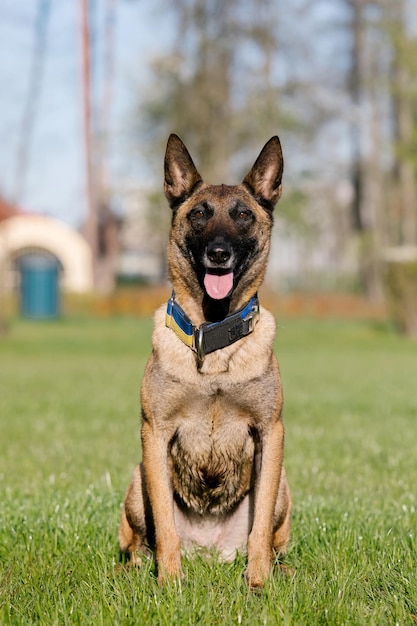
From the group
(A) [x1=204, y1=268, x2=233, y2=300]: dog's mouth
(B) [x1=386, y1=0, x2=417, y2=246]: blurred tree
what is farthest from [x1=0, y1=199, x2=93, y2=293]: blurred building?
(A) [x1=204, y1=268, x2=233, y2=300]: dog's mouth

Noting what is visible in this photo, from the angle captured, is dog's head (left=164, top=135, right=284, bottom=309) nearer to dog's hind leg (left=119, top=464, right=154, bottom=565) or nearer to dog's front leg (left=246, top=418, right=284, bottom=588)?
dog's front leg (left=246, top=418, right=284, bottom=588)

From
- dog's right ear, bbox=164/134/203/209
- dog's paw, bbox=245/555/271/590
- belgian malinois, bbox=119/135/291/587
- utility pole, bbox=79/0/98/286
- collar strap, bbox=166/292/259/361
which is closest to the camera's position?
dog's paw, bbox=245/555/271/590

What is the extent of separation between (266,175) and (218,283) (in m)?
0.76

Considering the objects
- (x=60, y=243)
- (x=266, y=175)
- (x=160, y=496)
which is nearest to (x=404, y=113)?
(x=60, y=243)

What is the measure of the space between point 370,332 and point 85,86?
16244 millimetres

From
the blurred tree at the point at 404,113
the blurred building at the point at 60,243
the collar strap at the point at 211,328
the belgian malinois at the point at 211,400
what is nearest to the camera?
the belgian malinois at the point at 211,400

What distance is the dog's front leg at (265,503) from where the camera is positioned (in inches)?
155

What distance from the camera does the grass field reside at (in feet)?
11.3

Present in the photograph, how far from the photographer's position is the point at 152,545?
13.9 feet

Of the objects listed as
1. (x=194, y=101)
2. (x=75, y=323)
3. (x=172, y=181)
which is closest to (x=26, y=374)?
(x=172, y=181)

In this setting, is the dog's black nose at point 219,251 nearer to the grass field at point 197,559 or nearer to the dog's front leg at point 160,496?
the grass field at point 197,559

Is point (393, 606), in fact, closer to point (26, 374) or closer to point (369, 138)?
point (26, 374)

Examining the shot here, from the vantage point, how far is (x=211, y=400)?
3982 millimetres

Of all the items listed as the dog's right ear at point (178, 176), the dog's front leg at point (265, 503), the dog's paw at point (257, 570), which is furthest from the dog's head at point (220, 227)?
the dog's paw at point (257, 570)
